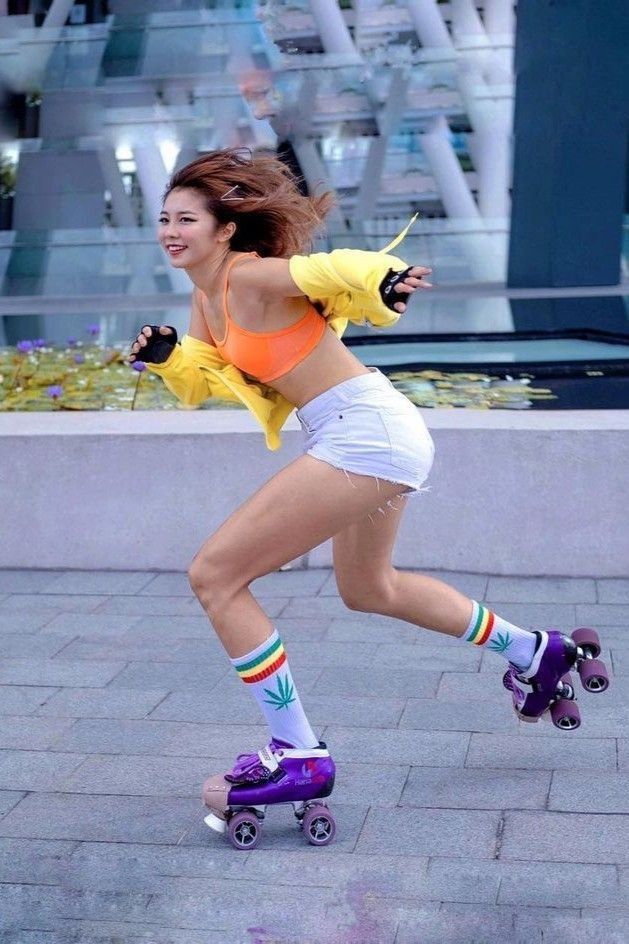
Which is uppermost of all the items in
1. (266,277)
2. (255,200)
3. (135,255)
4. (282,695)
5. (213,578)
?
(255,200)

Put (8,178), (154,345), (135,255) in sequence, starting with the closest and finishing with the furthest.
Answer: (154,345) → (135,255) → (8,178)

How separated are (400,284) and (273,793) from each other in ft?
4.46

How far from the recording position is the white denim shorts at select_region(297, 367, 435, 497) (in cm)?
347

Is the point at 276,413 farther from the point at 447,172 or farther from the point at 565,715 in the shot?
the point at 447,172

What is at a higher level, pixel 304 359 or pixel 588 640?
pixel 304 359

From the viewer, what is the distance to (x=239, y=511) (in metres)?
3.46

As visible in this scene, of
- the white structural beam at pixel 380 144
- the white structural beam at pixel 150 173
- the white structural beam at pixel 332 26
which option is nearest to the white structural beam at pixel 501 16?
the white structural beam at pixel 380 144

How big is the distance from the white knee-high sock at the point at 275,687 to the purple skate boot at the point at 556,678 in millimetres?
747

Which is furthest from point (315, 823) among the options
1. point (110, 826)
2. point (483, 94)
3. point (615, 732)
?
point (483, 94)

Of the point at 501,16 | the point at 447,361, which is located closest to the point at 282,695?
the point at 447,361

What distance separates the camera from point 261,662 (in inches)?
137

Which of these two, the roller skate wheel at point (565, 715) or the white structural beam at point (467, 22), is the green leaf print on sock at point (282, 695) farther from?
the white structural beam at point (467, 22)

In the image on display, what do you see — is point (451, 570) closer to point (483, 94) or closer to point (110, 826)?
point (110, 826)

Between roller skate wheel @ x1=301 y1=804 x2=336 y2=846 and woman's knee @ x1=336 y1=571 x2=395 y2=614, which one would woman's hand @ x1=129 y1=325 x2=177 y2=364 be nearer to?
woman's knee @ x1=336 y1=571 x2=395 y2=614
